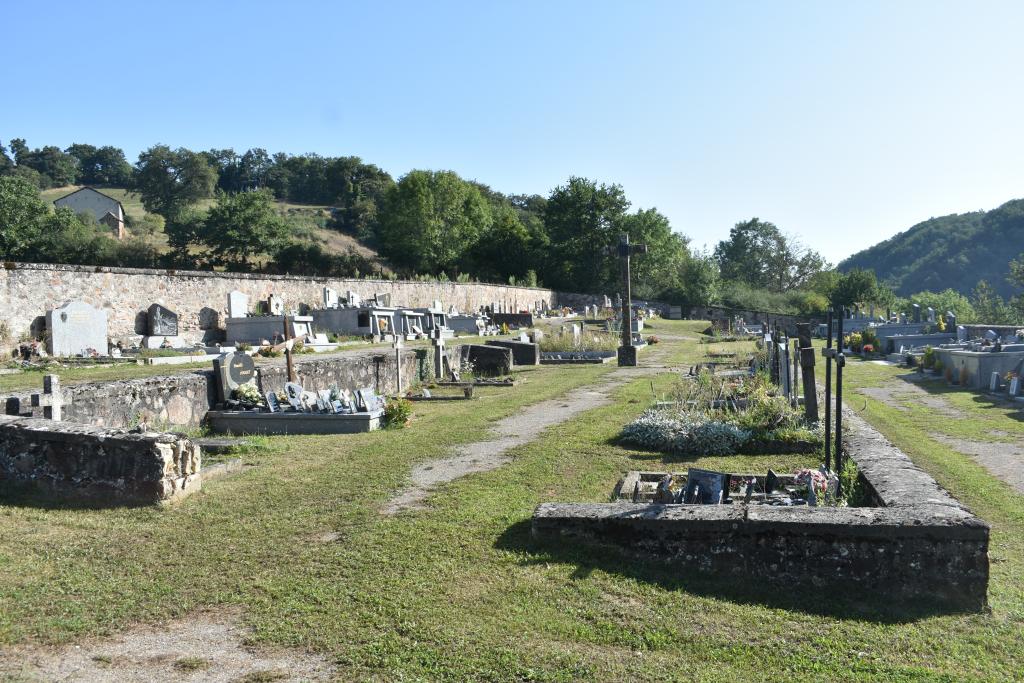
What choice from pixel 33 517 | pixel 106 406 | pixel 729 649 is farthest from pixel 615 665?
pixel 106 406

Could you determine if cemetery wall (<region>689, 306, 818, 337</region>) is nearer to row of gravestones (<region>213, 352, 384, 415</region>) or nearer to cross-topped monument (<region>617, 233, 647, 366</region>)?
cross-topped monument (<region>617, 233, 647, 366</region>)

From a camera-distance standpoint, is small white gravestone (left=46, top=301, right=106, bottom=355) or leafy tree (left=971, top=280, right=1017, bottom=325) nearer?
small white gravestone (left=46, top=301, right=106, bottom=355)

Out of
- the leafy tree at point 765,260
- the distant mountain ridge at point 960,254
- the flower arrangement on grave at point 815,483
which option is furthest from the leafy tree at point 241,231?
the distant mountain ridge at point 960,254

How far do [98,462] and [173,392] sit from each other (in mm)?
3402

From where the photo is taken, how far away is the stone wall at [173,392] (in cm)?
854

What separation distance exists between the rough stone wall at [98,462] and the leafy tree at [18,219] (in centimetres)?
2969

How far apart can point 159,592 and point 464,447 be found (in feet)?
15.4

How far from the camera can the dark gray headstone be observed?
2030cm

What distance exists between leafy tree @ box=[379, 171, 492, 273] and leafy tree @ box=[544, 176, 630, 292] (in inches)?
261

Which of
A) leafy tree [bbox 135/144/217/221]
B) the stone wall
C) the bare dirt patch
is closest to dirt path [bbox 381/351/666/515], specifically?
the bare dirt patch

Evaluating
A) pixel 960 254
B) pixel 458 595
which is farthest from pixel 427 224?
pixel 960 254

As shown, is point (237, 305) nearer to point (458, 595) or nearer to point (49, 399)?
→ point (49, 399)

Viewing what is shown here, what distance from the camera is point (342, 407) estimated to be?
10602mm

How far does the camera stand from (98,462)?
21.5 feet
